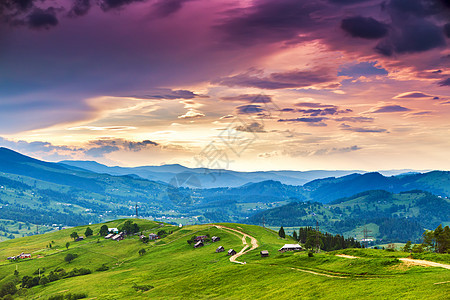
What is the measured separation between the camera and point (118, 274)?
150 metres

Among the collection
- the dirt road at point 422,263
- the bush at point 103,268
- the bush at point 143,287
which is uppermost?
the dirt road at point 422,263

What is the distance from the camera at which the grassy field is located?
64062 mm

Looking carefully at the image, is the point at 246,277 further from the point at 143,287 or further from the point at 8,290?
the point at 8,290

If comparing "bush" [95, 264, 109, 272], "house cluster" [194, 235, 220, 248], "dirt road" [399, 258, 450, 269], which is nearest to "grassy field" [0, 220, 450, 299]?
"bush" [95, 264, 109, 272]

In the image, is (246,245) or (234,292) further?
(246,245)

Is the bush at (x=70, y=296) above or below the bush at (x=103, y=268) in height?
above

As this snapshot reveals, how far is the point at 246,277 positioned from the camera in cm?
9681

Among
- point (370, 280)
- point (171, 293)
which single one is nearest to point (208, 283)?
point (171, 293)

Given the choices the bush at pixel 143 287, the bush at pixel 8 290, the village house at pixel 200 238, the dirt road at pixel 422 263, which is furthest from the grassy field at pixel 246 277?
the village house at pixel 200 238

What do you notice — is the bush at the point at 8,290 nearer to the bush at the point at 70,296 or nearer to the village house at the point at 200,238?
the bush at the point at 70,296

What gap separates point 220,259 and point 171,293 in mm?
39892

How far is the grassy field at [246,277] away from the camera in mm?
64062

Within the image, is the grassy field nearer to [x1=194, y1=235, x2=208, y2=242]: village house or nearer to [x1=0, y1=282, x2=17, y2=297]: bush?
[x1=0, y1=282, x2=17, y2=297]: bush

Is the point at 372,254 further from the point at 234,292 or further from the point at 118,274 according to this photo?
the point at 118,274
